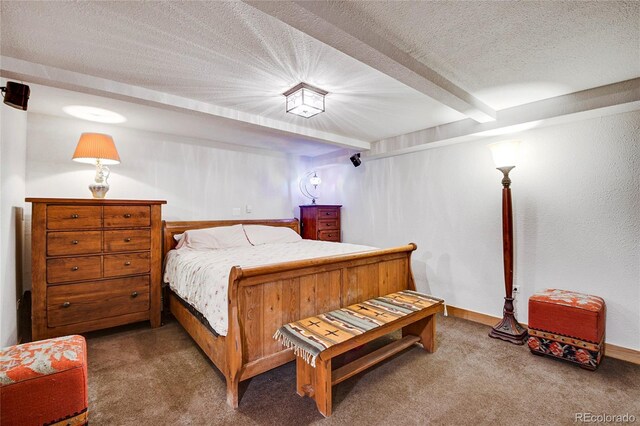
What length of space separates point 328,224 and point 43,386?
360 centimetres

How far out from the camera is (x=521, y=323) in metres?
2.90

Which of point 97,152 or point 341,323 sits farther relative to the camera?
point 97,152

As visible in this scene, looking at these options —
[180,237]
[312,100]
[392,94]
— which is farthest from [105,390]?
[392,94]

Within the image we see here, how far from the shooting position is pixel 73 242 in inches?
102

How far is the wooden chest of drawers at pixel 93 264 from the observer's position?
8.11 feet

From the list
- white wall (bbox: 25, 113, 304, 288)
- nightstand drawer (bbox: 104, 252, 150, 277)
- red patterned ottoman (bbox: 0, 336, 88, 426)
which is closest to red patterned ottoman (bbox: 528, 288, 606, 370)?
red patterned ottoman (bbox: 0, 336, 88, 426)

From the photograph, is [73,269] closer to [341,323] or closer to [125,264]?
[125,264]

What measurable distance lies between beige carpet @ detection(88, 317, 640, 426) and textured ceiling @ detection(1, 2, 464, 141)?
218 cm

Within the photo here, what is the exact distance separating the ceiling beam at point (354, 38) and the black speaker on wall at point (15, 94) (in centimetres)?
180

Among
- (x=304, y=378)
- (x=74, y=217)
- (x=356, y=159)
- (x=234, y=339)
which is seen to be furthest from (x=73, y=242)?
(x=356, y=159)

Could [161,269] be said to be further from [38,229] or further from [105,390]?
[105,390]

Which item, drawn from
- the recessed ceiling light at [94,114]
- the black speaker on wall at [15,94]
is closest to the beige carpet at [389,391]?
the black speaker on wall at [15,94]

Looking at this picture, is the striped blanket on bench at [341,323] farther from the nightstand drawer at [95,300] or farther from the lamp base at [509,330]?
the nightstand drawer at [95,300]

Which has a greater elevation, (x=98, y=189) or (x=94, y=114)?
(x=94, y=114)
